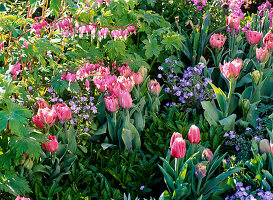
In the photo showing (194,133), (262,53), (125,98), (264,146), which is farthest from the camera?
(262,53)

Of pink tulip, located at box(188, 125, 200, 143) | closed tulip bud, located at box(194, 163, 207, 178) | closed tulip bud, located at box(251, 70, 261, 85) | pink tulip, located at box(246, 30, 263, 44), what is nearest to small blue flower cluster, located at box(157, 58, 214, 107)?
closed tulip bud, located at box(251, 70, 261, 85)

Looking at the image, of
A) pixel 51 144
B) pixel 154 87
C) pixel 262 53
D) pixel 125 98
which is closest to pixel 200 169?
pixel 125 98

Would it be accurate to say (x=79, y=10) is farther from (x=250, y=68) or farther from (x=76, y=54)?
(x=250, y=68)

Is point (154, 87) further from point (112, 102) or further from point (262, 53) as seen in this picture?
point (262, 53)

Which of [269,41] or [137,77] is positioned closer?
[137,77]

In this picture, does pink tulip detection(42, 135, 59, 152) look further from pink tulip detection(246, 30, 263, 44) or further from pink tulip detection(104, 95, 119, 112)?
pink tulip detection(246, 30, 263, 44)

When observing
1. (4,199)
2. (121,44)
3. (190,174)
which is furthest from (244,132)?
(4,199)

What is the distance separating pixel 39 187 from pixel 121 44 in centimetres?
167

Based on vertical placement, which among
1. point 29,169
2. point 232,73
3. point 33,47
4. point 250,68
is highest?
point 33,47

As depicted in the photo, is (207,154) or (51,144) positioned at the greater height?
(51,144)

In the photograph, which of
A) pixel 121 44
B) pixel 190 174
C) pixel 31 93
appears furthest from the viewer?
pixel 121 44

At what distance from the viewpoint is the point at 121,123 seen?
2783mm

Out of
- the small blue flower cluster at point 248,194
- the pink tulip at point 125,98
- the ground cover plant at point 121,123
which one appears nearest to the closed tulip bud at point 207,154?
the ground cover plant at point 121,123

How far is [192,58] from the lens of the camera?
150 inches
